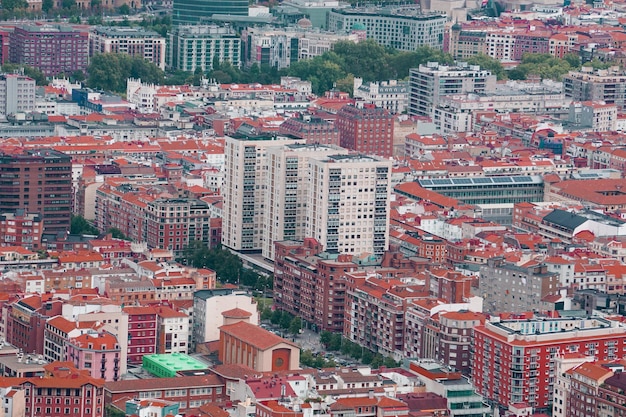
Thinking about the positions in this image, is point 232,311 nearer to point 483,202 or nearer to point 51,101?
point 483,202

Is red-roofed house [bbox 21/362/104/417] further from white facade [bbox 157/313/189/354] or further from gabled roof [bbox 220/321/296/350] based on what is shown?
white facade [bbox 157/313/189/354]

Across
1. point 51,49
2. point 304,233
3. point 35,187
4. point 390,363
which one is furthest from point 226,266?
point 51,49

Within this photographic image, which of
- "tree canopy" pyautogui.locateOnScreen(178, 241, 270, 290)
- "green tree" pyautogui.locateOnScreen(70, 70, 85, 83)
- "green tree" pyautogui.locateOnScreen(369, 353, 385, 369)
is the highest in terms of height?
"green tree" pyautogui.locateOnScreen(70, 70, 85, 83)

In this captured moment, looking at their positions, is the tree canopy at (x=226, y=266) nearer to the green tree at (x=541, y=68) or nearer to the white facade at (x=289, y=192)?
the white facade at (x=289, y=192)

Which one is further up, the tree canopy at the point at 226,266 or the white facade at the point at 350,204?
the white facade at the point at 350,204

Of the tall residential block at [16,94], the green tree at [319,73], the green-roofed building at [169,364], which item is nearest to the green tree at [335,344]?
the green-roofed building at [169,364]

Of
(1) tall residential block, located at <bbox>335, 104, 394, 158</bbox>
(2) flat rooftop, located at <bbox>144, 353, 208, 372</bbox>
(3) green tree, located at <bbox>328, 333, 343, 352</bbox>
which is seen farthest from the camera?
(1) tall residential block, located at <bbox>335, 104, 394, 158</bbox>

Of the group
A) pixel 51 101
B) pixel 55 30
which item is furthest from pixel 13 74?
pixel 55 30

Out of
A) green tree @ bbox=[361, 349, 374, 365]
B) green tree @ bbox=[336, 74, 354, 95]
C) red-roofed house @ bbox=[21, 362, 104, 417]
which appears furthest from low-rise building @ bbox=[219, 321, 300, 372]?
green tree @ bbox=[336, 74, 354, 95]
